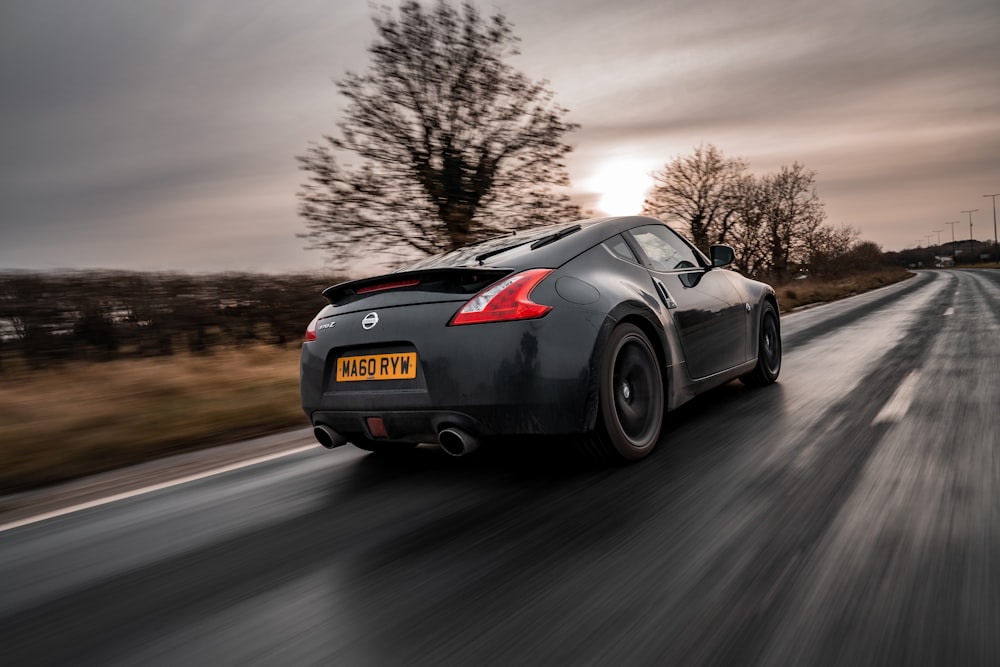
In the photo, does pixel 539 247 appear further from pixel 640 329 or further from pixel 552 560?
pixel 552 560

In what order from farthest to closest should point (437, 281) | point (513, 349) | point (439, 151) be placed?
point (439, 151) → point (437, 281) → point (513, 349)

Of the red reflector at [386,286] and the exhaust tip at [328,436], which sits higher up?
the red reflector at [386,286]

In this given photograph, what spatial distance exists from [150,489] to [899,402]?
4721 millimetres

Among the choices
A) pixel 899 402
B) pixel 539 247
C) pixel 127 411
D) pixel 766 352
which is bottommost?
pixel 899 402

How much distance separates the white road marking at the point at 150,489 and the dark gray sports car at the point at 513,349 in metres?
0.83

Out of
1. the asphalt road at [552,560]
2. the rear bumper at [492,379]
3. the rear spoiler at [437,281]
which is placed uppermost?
the rear spoiler at [437,281]

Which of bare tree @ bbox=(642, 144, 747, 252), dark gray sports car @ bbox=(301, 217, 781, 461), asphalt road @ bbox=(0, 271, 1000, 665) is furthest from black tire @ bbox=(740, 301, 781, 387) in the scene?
bare tree @ bbox=(642, 144, 747, 252)

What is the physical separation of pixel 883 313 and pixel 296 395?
1226 centimetres

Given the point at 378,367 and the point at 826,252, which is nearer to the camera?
the point at 378,367

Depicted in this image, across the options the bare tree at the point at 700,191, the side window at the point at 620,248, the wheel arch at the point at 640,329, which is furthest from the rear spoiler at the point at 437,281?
the bare tree at the point at 700,191

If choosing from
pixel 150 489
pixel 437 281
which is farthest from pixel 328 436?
pixel 150 489

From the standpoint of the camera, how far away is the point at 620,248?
400 centimetres

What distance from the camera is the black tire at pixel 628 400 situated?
332 centimetres

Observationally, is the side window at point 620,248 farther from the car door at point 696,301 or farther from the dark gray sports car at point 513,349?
the car door at point 696,301
